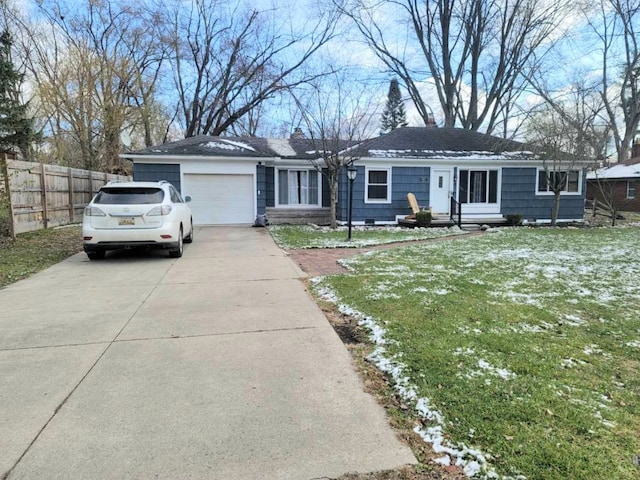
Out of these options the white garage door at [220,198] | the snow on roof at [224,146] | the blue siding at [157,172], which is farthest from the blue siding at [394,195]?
the blue siding at [157,172]

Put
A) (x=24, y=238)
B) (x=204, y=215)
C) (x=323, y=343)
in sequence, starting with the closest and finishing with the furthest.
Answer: (x=323, y=343), (x=24, y=238), (x=204, y=215)

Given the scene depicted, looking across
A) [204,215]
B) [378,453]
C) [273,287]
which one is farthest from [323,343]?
[204,215]

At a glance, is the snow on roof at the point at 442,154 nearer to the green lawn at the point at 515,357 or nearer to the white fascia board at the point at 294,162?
the white fascia board at the point at 294,162

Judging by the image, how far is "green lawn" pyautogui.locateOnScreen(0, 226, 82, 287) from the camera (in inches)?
295

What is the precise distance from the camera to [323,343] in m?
4.09

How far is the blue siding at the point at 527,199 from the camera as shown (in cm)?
1750

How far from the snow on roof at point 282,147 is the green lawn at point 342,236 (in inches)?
168

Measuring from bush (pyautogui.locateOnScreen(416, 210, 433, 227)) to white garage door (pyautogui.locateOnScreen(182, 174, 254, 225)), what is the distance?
247 inches

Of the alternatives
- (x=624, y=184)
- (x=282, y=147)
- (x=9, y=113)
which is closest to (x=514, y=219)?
(x=282, y=147)

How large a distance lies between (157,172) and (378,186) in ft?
27.2

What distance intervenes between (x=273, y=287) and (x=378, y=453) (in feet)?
13.4

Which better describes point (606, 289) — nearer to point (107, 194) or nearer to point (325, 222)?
point (107, 194)

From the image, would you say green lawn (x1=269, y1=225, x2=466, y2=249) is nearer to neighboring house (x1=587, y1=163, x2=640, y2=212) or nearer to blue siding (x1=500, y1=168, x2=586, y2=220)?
blue siding (x1=500, y1=168, x2=586, y2=220)

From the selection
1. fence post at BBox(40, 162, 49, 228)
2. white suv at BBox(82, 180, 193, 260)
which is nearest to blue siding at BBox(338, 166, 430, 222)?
white suv at BBox(82, 180, 193, 260)
